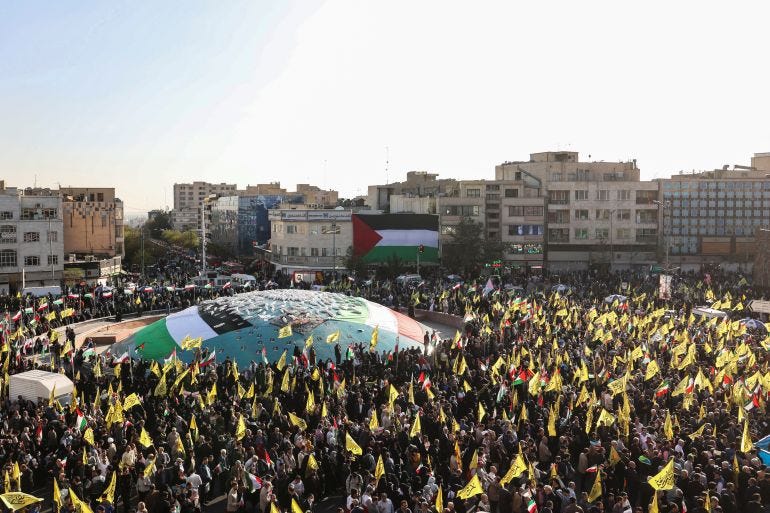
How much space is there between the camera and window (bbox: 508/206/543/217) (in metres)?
73.7

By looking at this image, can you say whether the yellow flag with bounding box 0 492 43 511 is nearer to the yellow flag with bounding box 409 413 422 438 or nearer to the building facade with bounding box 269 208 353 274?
the yellow flag with bounding box 409 413 422 438

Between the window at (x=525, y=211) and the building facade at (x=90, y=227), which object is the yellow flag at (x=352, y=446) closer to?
the window at (x=525, y=211)

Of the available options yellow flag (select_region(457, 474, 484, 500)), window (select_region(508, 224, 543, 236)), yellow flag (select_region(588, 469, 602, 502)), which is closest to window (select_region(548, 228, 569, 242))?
window (select_region(508, 224, 543, 236))

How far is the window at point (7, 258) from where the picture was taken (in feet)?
199

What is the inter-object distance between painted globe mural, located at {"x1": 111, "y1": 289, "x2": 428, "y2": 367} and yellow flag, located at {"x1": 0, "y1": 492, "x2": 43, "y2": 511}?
16401 millimetres

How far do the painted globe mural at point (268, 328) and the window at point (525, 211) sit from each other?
38.7m

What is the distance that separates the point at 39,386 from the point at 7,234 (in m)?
42.6

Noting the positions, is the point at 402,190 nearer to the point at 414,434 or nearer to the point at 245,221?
the point at 245,221

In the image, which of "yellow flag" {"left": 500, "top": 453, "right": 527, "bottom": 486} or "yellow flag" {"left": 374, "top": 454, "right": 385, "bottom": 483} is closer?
"yellow flag" {"left": 500, "top": 453, "right": 527, "bottom": 486}

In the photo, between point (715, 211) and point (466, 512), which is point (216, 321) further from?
point (715, 211)

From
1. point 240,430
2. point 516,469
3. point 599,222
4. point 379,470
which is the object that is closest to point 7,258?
point 599,222

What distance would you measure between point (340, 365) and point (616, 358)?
920cm

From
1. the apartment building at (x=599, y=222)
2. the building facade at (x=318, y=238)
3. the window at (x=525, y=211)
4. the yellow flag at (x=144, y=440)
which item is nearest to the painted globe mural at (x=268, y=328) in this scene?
the yellow flag at (x=144, y=440)

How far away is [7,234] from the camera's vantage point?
6116 cm
